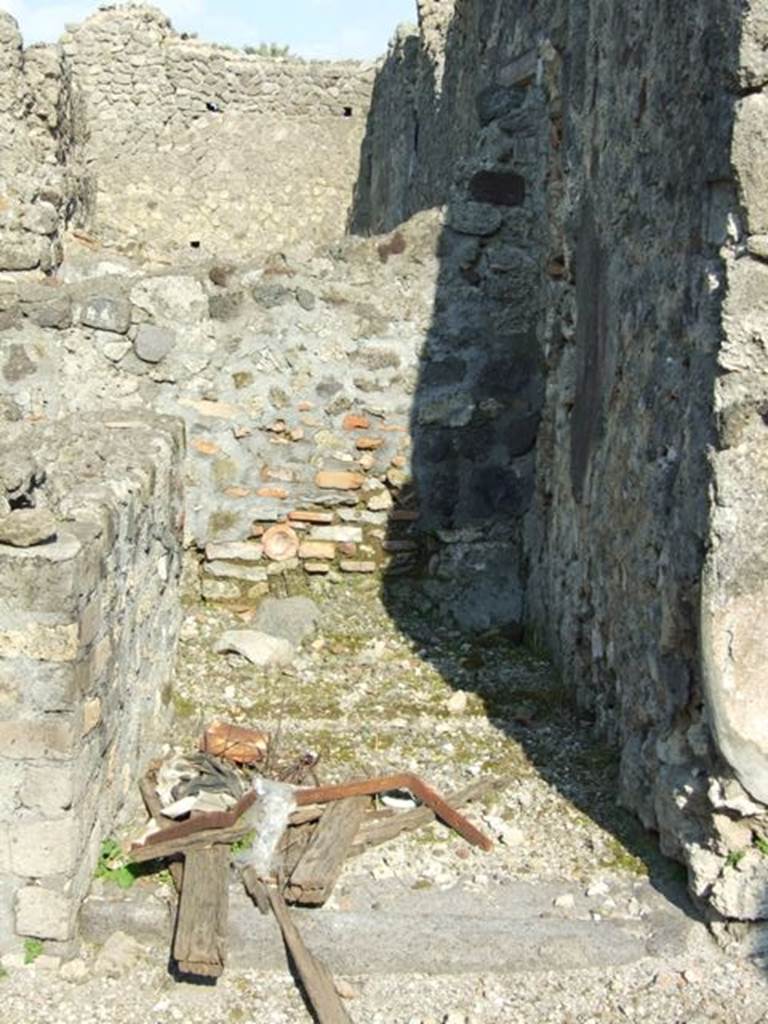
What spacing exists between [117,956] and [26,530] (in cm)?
112

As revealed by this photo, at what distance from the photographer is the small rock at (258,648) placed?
5043mm

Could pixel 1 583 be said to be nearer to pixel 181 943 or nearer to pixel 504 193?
pixel 181 943

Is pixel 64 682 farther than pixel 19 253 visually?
No

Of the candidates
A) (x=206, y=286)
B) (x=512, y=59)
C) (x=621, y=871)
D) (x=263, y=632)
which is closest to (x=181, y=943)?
(x=621, y=871)

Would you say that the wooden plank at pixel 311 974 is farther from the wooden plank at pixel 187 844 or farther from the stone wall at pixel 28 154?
the stone wall at pixel 28 154

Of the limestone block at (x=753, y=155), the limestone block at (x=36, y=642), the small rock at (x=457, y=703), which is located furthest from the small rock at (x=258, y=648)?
the limestone block at (x=753, y=155)

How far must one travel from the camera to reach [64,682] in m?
3.06

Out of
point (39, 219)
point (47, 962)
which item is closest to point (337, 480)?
point (39, 219)

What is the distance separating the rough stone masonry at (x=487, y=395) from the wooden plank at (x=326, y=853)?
587 mm

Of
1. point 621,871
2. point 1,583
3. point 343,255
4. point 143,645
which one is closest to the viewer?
point 1,583

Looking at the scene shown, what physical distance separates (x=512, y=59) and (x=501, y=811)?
4.05 m

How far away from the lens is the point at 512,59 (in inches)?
244

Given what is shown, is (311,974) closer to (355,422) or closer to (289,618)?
(289,618)

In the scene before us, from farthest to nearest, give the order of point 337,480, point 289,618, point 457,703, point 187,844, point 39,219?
point 39,219 → point 337,480 → point 289,618 → point 457,703 → point 187,844
